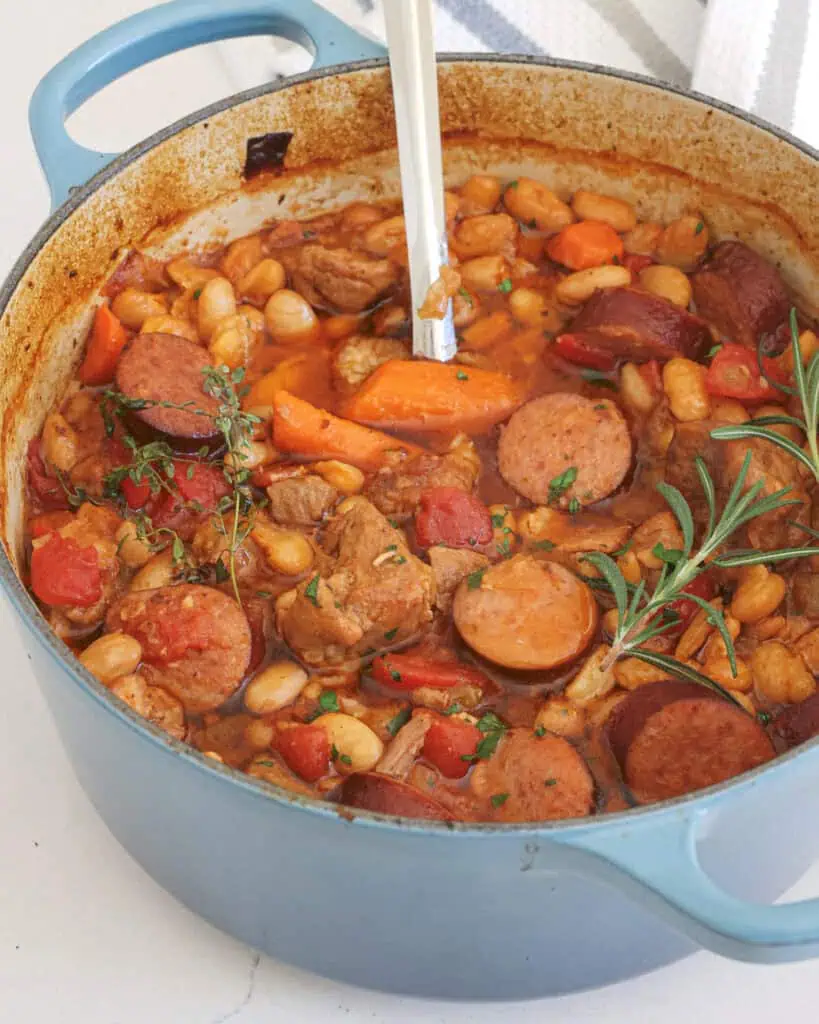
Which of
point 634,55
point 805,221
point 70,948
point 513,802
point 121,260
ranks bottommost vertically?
point 70,948

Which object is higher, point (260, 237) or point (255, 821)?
point (260, 237)

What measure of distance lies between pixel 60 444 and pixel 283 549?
0.48m

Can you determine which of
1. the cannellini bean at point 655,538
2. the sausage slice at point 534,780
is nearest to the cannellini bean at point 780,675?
the cannellini bean at point 655,538

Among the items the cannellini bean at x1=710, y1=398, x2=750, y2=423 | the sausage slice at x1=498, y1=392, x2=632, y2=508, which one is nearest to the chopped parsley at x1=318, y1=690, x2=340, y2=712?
the sausage slice at x1=498, y1=392, x2=632, y2=508

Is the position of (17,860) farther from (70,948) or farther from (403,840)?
(403,840)

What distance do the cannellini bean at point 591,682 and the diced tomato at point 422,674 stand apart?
14 cm

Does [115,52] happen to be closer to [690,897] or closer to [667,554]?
[667,554]

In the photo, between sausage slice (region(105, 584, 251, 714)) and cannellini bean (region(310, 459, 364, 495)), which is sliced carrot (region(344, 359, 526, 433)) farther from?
sausage slice (region(105, 584, 251, 714))

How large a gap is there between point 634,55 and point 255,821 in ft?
7.42

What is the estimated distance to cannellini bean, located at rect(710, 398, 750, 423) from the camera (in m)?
2.56

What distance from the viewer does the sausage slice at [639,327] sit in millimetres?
2631

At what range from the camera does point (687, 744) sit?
204 cm

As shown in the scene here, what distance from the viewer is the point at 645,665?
7.26 feet

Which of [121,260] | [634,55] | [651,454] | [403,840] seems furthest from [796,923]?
[634,55]
